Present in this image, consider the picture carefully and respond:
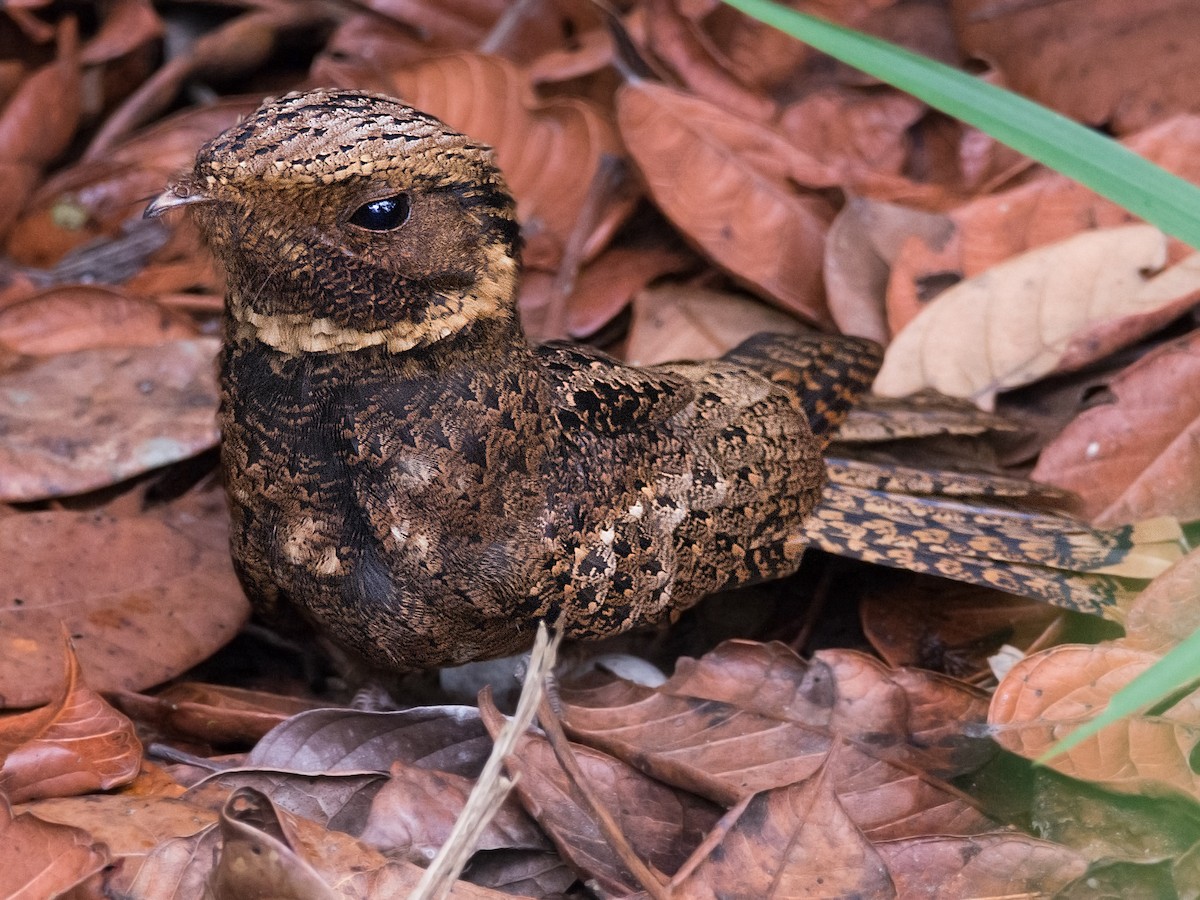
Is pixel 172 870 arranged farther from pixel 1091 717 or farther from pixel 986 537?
pixel 986 537

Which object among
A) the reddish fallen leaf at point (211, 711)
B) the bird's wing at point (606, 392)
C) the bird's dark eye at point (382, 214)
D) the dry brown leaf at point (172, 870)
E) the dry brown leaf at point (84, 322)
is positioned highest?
the bird's dark eye at point (382, 214)

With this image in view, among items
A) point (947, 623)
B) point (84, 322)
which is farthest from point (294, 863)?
point (84, 322)

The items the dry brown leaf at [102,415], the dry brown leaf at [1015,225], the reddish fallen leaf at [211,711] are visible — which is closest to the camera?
the reddish fallen leaf at [211,711]

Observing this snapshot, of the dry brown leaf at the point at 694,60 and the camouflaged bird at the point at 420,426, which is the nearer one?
the camouflaged bird at the point at 420,426

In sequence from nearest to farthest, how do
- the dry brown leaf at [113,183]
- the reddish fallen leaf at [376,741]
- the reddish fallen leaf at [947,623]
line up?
1. the reddish fallen leaf at [376,741]
2. the reddish fallen leaf at [947,623]
3. the dry brown leaf at [113,183]

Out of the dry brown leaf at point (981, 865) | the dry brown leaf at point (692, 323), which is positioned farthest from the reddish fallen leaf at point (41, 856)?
the dry brown leaf at point (692, 323)

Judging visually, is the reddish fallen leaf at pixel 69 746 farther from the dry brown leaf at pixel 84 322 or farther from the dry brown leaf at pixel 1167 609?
the dry brown leaf at pixel 1167 609
